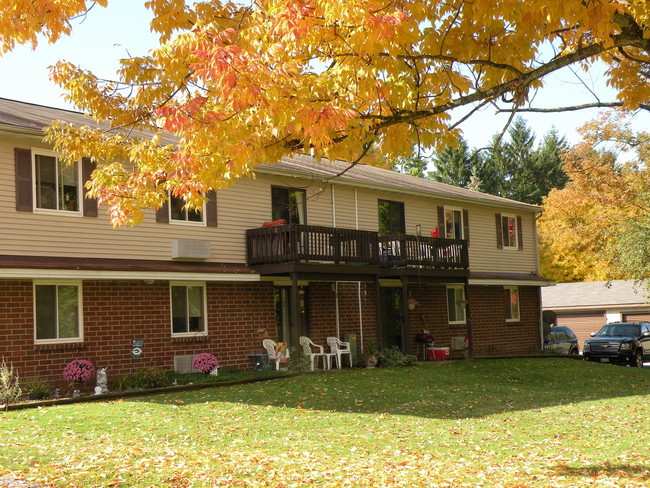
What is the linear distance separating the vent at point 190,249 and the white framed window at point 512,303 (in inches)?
604

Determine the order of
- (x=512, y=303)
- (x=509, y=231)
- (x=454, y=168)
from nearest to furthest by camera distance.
Result: 1. (x=512, y=303)
2. (x=509, y=231)
3. (x=454, y=168)

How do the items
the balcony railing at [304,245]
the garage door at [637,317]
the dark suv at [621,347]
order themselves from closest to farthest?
1. the balcony railing at [304,245]
2. the dark suv at [621,347]
3. the garage door at [637,317]

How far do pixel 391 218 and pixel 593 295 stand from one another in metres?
20.9

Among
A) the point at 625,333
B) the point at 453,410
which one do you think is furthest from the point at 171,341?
the point at 625,333

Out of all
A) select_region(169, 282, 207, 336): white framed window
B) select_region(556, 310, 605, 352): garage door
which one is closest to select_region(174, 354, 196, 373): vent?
select_region(169, 282, 207, 336): white framed window

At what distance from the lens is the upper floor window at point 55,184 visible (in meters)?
17.2

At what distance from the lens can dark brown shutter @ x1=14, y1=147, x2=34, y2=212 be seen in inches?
656

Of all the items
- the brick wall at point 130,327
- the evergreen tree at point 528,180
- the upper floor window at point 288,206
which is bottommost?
the brick wall at point 130,327

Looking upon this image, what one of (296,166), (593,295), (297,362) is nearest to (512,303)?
(296,166)

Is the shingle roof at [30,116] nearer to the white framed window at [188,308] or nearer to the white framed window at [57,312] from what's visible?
the white framed window at [57,312]

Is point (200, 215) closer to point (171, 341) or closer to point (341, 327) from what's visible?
point (171, 341)

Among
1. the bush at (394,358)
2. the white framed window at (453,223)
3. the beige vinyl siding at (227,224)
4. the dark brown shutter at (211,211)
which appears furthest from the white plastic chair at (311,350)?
the white framed window at (453,223)

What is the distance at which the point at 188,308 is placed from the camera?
20.2 meters

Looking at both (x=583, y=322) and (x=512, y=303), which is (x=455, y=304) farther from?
(x=583, y=322)
